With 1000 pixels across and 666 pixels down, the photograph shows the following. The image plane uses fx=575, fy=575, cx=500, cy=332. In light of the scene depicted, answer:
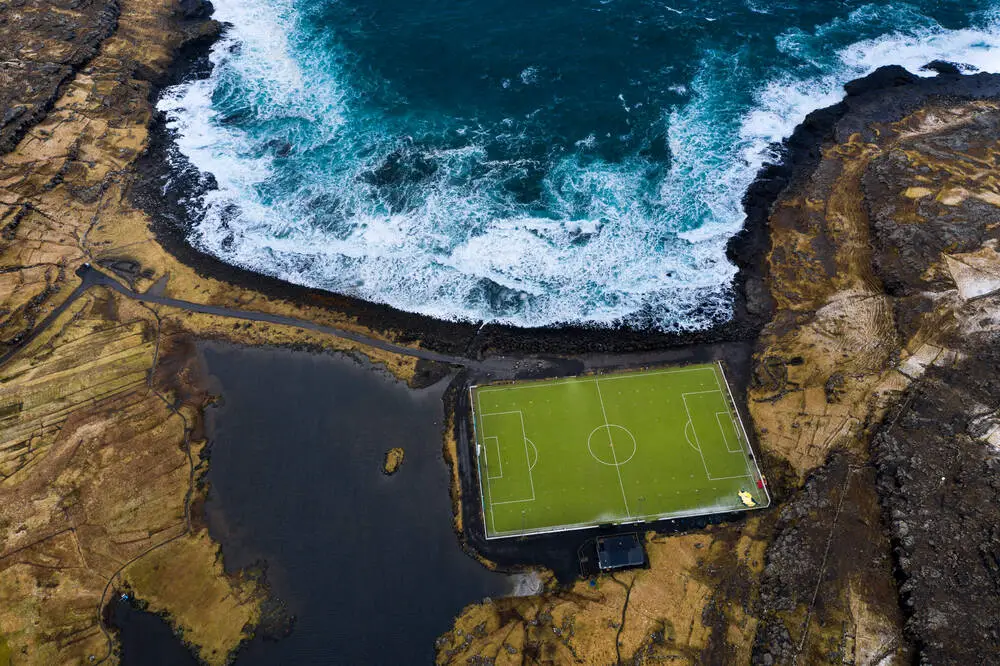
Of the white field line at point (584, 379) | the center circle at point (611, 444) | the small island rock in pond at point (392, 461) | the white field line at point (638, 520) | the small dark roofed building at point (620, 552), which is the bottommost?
the white field line at point (638, 520)

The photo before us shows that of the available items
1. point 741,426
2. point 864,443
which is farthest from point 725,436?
point 864,443

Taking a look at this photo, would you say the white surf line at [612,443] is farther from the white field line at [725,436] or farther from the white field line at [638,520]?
the white field line at [725,436]

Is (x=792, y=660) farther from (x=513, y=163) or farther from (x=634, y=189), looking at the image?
(x=513, y=163)

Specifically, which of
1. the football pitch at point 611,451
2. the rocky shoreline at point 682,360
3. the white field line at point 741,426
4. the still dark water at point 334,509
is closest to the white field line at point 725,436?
the football pitch at point 611,451

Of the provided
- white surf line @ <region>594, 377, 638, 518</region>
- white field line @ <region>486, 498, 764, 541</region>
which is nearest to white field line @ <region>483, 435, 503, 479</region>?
white field line @ <region>486, 498, 764, 541</region>

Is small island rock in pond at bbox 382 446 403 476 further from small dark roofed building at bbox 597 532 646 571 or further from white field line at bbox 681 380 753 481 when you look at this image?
white field line at bbox 681 380 753 481

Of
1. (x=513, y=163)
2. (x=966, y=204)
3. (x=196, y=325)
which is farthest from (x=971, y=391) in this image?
(x=196, y=325)

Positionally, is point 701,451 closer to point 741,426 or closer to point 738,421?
point 741,426
